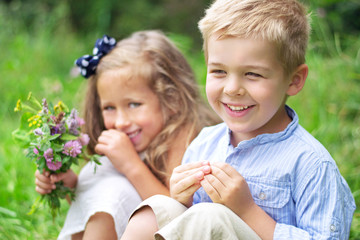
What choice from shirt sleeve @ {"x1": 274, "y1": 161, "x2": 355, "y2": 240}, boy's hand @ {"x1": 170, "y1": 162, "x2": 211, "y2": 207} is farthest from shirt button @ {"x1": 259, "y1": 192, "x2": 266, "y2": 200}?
boy's hand @ {"x1": 170, "y1": 162, "x2": 211, "y2": 207}

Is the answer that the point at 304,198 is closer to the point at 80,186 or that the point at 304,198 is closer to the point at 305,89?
the point at 80,186

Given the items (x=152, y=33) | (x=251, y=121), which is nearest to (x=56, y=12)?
(x=152, y=33)

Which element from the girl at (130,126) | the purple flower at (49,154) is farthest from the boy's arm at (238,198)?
the purple flower at (49,154)

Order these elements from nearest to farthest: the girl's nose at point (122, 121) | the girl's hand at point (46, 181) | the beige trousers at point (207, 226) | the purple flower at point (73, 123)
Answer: the beige trousers at point (207, 226), the purple flower at point (73, 123), the girl's hand at point (46, 181), the girl's nose at point (122, 121)

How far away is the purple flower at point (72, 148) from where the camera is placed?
1986 millimetres

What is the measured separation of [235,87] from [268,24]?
9.8 inches

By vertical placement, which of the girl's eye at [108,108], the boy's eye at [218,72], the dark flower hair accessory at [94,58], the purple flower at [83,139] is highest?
the dark flower hair accessory at [94,58]

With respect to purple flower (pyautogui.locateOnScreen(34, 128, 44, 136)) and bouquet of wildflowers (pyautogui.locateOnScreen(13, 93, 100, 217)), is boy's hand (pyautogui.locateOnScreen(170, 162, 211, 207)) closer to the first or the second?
bouquet of wildflowers (pyautogui.locateOnScreen(13, 93, 100, 217))

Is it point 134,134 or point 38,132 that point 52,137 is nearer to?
point 38,132

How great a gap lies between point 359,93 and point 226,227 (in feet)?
7.83

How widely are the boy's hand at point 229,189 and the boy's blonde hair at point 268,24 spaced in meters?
0.44

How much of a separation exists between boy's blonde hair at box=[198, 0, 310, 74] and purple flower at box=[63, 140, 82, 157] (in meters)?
0.79

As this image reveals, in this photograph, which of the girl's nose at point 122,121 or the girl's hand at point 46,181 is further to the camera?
the girl's nose at point 122,121

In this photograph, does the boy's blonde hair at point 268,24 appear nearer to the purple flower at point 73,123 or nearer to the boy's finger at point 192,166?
the boy's finger at point 192,166
